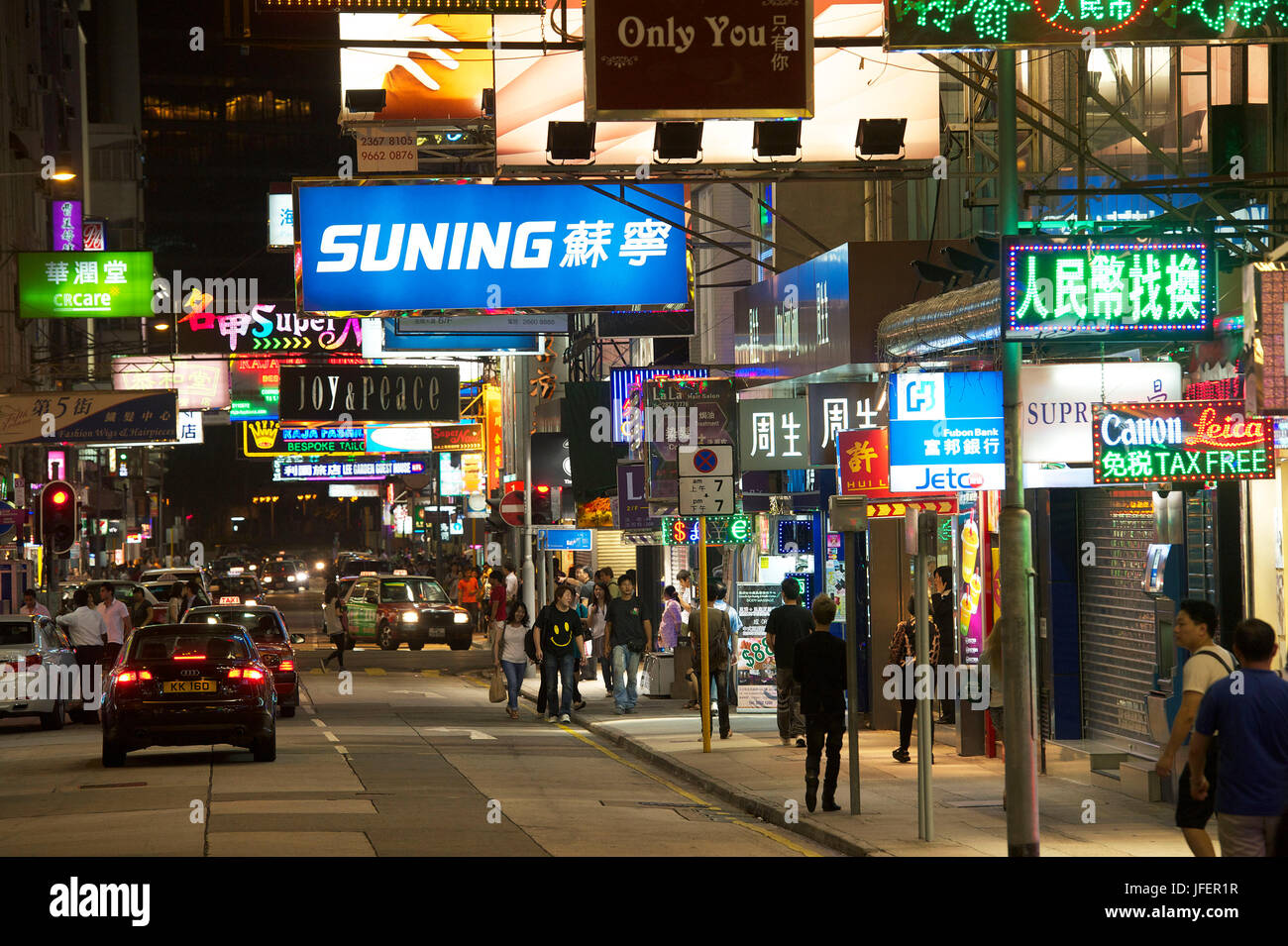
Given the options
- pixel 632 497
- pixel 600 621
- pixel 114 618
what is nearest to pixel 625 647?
pixel 632 497

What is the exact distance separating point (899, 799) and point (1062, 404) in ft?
13.3

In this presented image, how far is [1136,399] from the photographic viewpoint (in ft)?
48.7

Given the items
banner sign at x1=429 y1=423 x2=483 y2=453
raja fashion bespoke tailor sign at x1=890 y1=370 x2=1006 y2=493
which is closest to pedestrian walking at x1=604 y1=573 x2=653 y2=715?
raja fashion bespoke tailor sign at x1=890 y1=370 x2=1006 y2=493

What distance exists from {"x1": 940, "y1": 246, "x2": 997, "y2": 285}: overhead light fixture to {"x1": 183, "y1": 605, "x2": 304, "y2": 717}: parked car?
38.0 ft

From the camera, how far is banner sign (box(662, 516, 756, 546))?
1056 inches

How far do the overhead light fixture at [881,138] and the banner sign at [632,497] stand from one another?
812cm

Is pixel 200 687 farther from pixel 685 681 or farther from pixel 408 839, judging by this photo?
pixel 685 681

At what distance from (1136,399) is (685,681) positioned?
1454cm

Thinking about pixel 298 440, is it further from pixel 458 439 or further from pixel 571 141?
pixel 571 141

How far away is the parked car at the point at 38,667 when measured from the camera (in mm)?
24000

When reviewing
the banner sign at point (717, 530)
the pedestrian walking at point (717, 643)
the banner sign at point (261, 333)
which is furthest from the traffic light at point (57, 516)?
the pedestrian walking at point (717, 643)

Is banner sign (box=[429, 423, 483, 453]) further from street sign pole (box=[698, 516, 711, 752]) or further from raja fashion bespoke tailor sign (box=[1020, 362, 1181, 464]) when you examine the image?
raja fashion bespoke tailor sign (box=[1020, 362, 1181, 464])

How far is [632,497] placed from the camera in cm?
2897

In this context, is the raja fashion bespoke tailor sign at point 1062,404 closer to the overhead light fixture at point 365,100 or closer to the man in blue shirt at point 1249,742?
the man in blue shirt at point 1249,742
